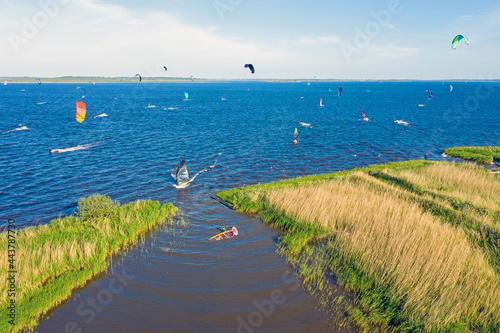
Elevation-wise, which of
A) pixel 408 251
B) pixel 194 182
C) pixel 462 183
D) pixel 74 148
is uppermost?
pixel 408 251

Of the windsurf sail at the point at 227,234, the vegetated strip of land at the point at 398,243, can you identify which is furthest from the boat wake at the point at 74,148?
the windsurf sail at the point at 227,234

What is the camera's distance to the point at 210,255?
1656 centimetres

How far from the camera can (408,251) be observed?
14070mm

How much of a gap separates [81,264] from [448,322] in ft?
55.3

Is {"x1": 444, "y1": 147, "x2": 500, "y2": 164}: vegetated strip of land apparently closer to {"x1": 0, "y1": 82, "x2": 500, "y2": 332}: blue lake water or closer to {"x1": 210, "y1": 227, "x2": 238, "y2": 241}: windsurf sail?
{"x1": 0, "y1": 82, "x2": 500, "y2": 332}: blue lake water

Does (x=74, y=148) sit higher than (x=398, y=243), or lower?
lower

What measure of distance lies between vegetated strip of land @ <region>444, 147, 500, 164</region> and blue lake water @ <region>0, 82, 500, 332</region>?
2.51 metres

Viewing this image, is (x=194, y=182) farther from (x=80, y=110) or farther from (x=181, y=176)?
(x=80, y=110)

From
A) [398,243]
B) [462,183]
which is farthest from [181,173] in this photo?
[462,183]

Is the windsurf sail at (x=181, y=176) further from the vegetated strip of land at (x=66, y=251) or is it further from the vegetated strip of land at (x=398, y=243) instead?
the vegetated strip of land at (x=66, y=251)

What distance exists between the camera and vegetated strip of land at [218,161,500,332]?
444 inches

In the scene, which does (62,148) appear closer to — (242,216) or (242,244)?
(242,216)

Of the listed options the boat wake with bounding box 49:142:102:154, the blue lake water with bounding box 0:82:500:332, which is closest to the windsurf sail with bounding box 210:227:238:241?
the blue lake water with bounding box 0:82:500:332

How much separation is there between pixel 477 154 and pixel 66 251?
161 feet
